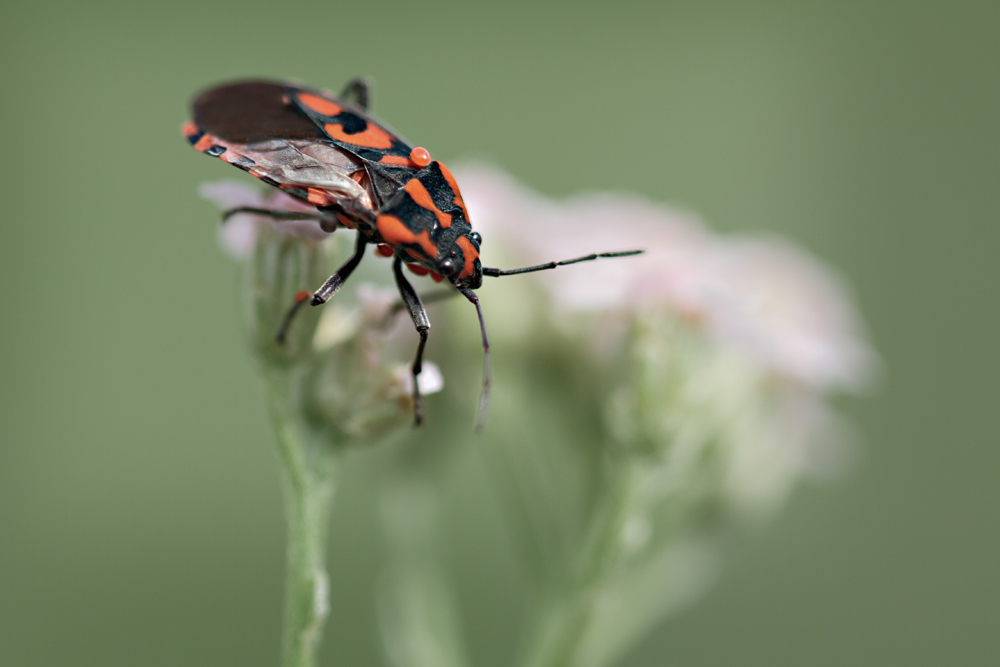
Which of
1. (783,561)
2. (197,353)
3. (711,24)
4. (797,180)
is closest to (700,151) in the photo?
(797,180)

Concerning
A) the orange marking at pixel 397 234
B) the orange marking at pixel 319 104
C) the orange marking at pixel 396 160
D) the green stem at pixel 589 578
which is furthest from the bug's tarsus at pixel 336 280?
the green stem at pixel 589 578

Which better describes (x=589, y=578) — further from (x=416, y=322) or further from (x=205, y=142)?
(x=205, y=142)

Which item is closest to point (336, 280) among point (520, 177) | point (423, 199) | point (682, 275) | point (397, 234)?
point (397, 234)

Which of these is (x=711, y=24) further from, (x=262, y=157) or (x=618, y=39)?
(x=262, y=157)

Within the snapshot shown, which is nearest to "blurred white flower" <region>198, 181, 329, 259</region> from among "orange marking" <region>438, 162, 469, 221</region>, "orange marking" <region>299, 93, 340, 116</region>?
"orange marking" <region>299, 93, 340, 116</region>

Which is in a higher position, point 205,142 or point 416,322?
point 205,142

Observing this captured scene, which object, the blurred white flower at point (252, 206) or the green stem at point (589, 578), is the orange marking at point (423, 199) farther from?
the green stem at point (589, 578)

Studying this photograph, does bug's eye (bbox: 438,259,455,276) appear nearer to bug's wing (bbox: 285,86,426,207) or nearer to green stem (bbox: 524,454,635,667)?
bug's wing (bbox: 285,86,426,207)
